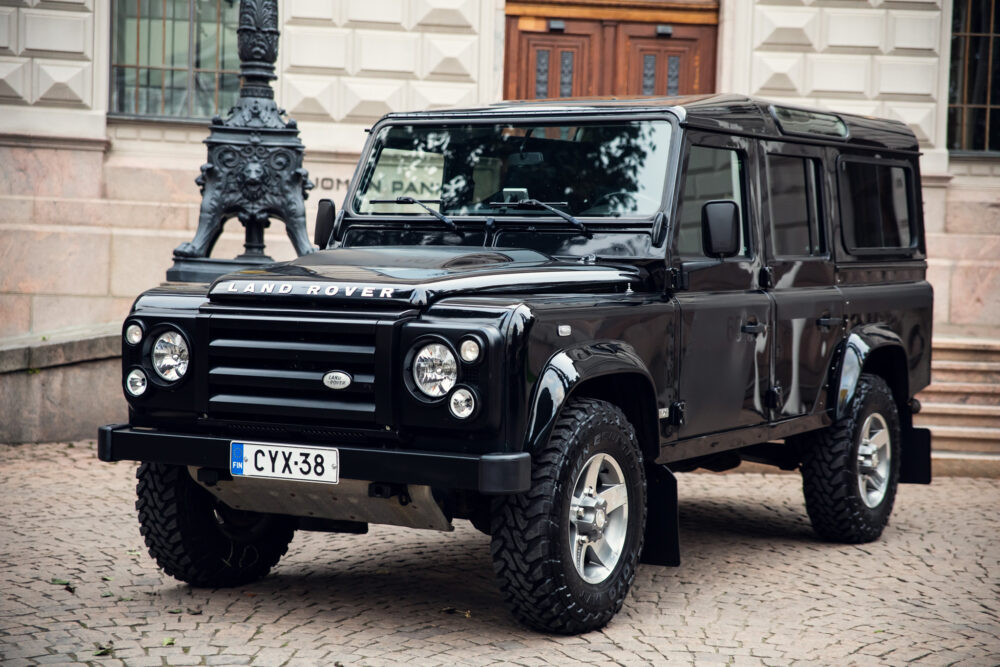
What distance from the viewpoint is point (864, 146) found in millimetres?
7441

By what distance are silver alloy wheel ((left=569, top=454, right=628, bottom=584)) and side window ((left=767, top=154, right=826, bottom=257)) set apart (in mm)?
1928

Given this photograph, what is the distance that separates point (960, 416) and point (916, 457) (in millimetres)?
2454

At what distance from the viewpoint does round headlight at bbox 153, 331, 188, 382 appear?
16.8ft

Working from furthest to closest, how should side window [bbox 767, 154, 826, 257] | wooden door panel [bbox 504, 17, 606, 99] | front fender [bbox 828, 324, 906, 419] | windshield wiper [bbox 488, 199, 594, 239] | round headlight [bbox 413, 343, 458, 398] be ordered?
wooden door panel [bbox 504, 17, 606, 99] → front fender [bbox 828, 324, 906, 419] → side window [bbox 767, 154, 826, 257] → windshield wiper [bbox 488, 199, 594, 239] → round headlight [bbox 413, 343, 458, 398]

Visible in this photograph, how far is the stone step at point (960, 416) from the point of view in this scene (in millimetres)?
9961

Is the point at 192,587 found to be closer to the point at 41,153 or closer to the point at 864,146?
the point at 864,146

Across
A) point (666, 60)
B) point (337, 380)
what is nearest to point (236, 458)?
point (337, 380)

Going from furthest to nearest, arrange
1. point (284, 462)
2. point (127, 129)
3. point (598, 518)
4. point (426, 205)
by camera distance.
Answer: point (127, 129) < point (426, 205) < point (598, 518) < point (284, 462)

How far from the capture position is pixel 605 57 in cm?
1363

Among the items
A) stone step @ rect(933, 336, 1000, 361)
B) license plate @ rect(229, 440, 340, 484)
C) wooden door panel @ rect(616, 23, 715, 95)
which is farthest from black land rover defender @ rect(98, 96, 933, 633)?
wooden door panel @ rect(616, 23, 715, 95)

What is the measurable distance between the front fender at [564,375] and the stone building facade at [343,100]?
8.29 meters

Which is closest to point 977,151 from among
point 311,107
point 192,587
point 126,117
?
point 311,107

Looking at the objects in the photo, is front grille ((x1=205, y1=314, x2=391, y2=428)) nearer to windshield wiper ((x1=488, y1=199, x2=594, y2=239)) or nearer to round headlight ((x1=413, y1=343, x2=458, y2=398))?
round headlight ((x1=413, y1=343, x2=458, y2=398))

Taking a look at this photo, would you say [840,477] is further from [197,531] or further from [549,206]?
[197,531]
